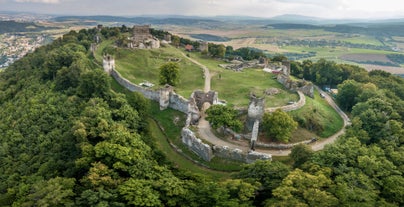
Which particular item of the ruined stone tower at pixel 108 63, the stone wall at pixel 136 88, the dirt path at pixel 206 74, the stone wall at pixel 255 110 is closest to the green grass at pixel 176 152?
the stone wall at pixel 136 88

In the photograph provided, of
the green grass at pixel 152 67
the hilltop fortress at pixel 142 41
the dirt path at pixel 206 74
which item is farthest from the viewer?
the hilltop fortress at pixel 142 41

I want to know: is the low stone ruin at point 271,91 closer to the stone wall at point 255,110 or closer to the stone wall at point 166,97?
the stone wall at point 255,110

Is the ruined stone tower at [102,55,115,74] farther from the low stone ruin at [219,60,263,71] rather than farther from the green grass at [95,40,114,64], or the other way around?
the low stone ruin at [219,60,263,71]

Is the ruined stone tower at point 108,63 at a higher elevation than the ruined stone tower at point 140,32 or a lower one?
lower

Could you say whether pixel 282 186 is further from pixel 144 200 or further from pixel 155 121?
pixel 155 121

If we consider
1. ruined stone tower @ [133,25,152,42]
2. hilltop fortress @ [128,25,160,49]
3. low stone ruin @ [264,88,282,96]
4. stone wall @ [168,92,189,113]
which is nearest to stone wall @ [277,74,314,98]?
low stone ruin @ [264,88,282,96]

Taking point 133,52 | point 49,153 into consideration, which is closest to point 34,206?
point 49,153
